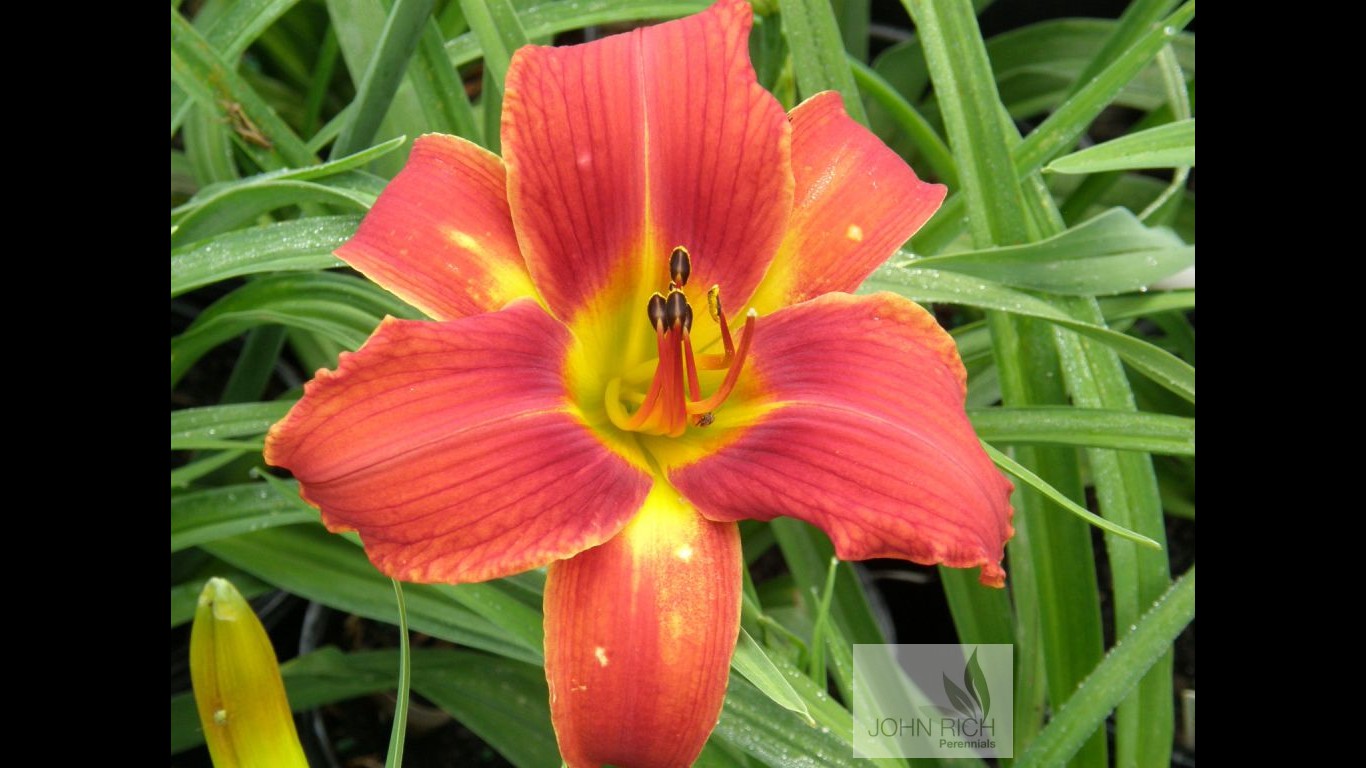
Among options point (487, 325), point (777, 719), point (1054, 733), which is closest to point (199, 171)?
point (487, 325)

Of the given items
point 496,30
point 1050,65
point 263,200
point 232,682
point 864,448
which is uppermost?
point 1050,65

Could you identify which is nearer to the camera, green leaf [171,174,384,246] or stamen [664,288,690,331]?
stamen [664,288,690,331]

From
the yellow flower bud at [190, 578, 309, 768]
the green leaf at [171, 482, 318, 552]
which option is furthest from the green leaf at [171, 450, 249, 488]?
the yellow flower bud at [190, 578, 309, 768]

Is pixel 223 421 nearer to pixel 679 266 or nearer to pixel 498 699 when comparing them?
pixel 498 699

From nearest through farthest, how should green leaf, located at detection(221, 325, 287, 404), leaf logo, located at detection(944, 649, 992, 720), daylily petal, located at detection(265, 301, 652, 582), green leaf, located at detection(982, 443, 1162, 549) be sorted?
daylily petal, located at detection(265, 301, 652, 582), green leaf, located at detection(982, 443, 1162, 549), leaf logo, located at detection(944, 649, 992, 720), green leaf, located at detection(221, 325, 287, 404)

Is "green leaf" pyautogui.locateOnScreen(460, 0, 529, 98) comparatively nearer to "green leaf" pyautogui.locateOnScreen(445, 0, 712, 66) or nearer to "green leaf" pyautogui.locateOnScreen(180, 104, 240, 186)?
"green leaf" pyautogui.locateOnScreen(445, 0, 712, 66)

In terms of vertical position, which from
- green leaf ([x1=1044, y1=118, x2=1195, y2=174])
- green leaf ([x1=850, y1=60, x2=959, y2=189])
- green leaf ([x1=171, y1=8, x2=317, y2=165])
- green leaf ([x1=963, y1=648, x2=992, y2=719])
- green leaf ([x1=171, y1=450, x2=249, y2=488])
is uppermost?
green leaf ([x1=850, y1=60, x2=959, y2=189])

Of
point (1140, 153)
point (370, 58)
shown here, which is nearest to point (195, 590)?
point (370, 58)
